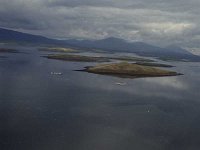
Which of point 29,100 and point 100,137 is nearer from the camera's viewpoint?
point 100,137

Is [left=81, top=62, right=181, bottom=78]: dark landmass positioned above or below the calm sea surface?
above

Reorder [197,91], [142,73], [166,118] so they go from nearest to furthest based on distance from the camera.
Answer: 1. [166,118]
2. [197,91]
3. [142,73]

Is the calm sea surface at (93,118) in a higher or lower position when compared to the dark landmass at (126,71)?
lower

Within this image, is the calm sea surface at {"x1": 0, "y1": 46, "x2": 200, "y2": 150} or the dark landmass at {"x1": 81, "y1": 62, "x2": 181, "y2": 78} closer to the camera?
the calm sea surface at {"x1": 0, "y1": 46, "x2": 200, "y2": 150}

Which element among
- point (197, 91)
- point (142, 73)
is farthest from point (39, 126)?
point (142, 73)

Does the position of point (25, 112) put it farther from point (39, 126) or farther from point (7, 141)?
point (7, 141)

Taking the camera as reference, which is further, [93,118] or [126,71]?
[126,71]

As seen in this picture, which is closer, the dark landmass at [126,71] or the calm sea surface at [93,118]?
the calm sea surface at [93,118]

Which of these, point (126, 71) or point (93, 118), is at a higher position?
point (126, 71)
